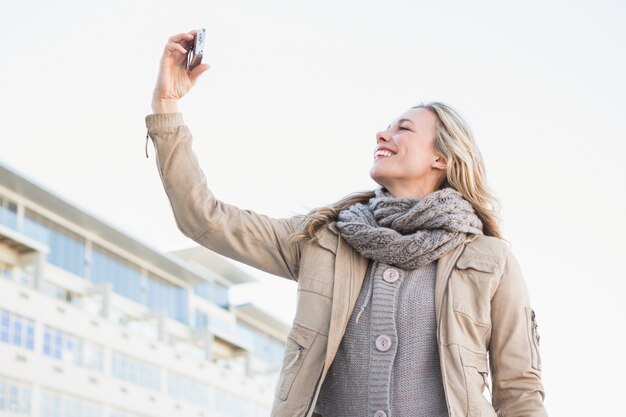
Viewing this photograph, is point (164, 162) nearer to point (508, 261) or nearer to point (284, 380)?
point (284, 380)

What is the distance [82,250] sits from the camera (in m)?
62.0

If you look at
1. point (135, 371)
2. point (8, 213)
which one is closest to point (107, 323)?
point (135, 371)

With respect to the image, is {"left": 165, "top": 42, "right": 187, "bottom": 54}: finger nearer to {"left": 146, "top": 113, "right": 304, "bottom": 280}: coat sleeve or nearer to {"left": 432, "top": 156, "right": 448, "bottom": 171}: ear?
{"left": 146, "top": 113, "right": 304, "bottom": 280}: coat sleeve

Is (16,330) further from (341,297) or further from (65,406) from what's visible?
(341,297)

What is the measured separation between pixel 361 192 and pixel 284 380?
3.00 feet

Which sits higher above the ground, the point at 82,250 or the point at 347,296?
the point at 82,250

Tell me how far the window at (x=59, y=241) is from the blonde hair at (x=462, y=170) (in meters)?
55.7

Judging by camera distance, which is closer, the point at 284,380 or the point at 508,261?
the point at 284,380

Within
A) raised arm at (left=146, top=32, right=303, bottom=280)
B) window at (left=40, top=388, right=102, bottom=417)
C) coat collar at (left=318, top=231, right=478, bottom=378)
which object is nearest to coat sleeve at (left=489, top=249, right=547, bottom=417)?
coat collar at (left=318, top=231, right=478, bottom=378)

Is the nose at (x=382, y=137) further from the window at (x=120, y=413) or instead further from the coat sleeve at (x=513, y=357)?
the window at (x=120, y=413)

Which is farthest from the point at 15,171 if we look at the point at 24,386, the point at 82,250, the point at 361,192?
the point at 361,192

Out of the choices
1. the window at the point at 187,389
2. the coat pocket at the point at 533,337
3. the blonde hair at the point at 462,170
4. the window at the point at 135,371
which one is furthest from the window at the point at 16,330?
the coat pocket at the point at 533,337

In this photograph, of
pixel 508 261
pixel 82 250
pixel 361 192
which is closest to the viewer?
pixel 508 261

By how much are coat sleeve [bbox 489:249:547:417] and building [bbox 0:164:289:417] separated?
47954 mm
